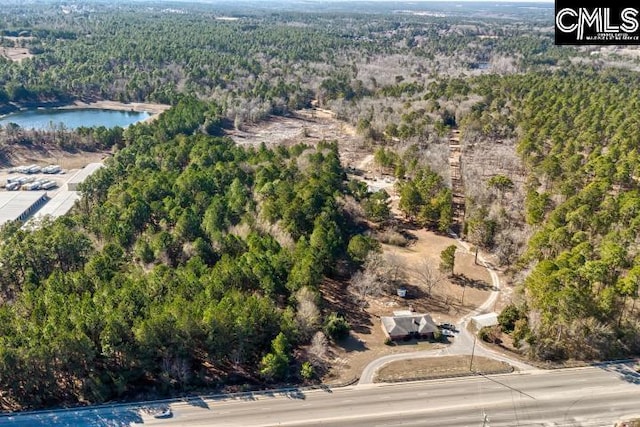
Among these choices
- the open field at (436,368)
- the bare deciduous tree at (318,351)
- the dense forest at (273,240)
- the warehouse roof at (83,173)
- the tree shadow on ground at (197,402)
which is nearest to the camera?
the tree shadow on ground at (197,402)

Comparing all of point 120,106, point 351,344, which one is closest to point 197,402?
point 351,344

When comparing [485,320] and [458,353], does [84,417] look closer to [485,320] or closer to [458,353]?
[458,353]

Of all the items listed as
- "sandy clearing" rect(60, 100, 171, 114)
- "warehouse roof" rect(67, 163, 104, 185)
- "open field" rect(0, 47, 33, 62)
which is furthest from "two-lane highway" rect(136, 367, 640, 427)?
"open field" rect(0, 47, 33, 62)

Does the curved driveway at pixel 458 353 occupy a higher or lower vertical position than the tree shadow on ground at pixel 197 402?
lower

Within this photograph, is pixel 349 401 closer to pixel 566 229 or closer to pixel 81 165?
pixel 566 229

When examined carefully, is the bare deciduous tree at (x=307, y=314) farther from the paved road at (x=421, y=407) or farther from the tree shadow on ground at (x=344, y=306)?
the paved road at (x=421, y=407)

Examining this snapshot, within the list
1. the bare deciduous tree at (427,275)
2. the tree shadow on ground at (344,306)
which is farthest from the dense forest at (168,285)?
the bare deciduous tree at (427,275)
